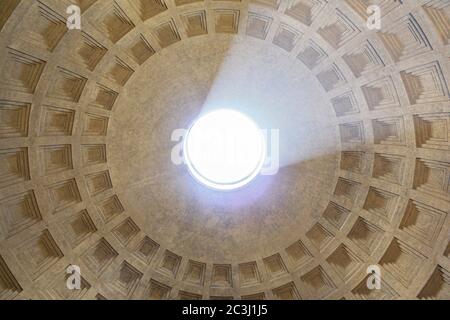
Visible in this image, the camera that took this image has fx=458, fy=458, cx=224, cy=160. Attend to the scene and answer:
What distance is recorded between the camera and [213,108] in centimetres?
2122

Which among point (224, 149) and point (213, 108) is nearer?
point (213, 108)

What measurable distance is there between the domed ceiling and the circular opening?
29.5 inches

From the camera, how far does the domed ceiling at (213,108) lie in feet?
58.0

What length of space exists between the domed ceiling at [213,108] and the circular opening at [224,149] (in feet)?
2.46

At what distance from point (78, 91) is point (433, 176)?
49.6 feet

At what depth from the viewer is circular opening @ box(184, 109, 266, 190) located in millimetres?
22547

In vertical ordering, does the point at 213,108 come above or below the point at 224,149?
above

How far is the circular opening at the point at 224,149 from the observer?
2255cm

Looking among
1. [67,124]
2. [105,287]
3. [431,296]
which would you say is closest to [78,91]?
[67,124]

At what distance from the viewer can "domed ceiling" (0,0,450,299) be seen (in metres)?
17.7

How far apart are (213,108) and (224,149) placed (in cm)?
499

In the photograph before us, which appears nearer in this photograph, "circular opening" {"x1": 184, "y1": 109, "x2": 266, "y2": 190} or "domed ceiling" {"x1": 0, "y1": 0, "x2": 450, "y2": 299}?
"domed ceiling" {"x1": 0, "y1": 0, "x2": 450, "y2": 299}

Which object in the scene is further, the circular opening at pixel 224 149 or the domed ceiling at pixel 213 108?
the circular opening at pixel 224 149
